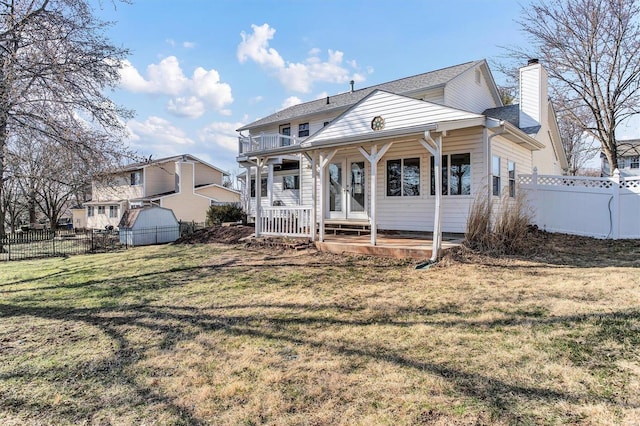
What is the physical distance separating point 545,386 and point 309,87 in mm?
21985

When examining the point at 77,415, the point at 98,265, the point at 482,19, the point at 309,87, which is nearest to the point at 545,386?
the point at 77,415

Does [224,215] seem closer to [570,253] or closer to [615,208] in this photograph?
[570,253]

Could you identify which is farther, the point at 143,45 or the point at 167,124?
the point at 167,124

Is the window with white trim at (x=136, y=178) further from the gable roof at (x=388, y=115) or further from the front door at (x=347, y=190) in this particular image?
the gable roof at (x=388, y=115)

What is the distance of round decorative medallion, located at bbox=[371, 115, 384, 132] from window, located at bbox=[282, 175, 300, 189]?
6.08 metres

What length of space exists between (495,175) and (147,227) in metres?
14.4

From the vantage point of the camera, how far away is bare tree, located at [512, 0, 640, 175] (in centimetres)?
1452

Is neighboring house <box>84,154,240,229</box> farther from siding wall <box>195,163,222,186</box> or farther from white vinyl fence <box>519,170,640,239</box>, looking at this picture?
white vinyl fence <box>519,170,640,239</box>

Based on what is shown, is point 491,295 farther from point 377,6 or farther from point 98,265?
point 377,6

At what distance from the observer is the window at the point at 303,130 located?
59.4 ft

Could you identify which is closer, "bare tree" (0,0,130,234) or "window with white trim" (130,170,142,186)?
"bare tree" (0,0,130,234)

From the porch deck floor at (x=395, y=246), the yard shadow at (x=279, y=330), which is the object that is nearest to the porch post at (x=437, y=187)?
the porch deck floor at (x=395, y=246)

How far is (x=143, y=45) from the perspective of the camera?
401 inches

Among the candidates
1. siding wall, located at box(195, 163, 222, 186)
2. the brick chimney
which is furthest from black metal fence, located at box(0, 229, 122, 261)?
the brick chimney
